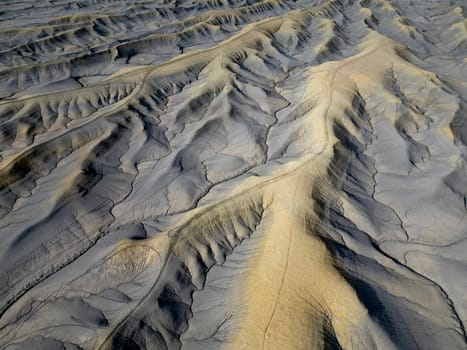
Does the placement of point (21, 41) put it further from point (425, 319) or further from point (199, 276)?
point (425, 319)

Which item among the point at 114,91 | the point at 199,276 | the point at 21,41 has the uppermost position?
the point at 21,41

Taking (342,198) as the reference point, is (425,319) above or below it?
below

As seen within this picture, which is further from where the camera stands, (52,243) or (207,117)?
(207,117)

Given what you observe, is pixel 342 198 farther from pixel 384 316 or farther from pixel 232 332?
pixel 232 332

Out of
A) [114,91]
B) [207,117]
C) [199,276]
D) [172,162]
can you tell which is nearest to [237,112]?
[207,117]

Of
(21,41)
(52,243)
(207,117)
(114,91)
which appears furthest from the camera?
(21,41)

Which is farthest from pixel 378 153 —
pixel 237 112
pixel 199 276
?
pixel 199 276

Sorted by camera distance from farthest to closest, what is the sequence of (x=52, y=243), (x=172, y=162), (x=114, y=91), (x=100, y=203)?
1. (x=114, y=91)
2. (x=172, y=162)
3. (x=100, y=203)
4. (x=52, y=243)
